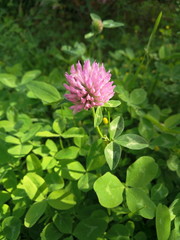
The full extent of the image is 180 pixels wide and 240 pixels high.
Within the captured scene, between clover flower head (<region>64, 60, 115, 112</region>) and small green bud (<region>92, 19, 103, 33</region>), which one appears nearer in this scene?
clover flower head (<region>64, 60, 115, 112</region>)

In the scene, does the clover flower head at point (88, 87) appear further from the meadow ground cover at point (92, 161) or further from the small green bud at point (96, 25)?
the small green bud at point (96, 25)

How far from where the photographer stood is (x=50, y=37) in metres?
2.89

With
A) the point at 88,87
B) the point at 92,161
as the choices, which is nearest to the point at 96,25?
the point at 88,87

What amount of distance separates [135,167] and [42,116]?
901 millimetres

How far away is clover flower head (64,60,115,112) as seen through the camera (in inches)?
41.4

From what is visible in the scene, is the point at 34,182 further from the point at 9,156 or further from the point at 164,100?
the point at 164,100

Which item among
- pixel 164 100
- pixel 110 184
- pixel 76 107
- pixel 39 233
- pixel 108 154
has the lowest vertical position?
pixel 39 233

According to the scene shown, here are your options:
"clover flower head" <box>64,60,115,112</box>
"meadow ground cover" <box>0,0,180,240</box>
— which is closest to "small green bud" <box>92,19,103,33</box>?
"meadow ground cover" <box>0,0,180,240</box>

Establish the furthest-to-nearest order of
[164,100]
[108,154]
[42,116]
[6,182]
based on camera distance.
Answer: [164,100], [42,116], [6,182], [108,154]

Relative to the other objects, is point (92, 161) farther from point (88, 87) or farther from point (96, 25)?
point (96, 25)

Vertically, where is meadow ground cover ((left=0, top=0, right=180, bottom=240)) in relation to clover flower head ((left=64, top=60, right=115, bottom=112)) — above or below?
below

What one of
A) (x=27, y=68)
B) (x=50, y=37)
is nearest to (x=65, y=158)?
(x=27, y=68)

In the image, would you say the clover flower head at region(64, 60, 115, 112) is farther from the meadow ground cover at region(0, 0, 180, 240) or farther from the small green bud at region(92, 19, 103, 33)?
the small green bud at region(92, 19, 103, 33)

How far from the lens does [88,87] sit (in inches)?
41.6
